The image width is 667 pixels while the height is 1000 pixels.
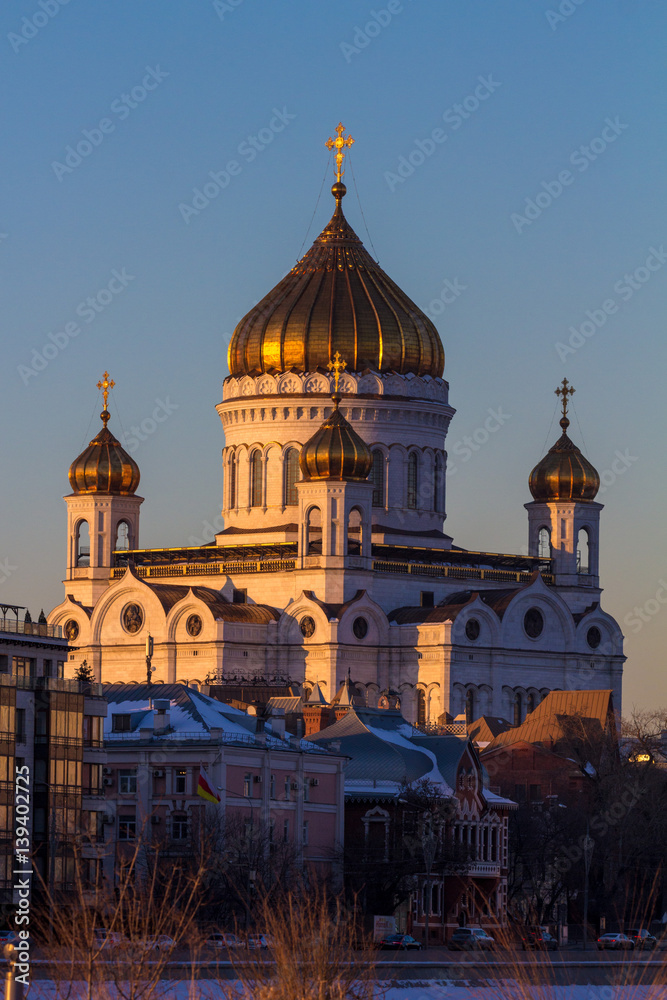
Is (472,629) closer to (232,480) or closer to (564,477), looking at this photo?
(564,477)

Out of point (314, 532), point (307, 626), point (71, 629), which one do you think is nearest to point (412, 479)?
point (314, 532)

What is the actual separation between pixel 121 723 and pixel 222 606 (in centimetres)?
2596

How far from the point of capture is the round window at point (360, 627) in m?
91.4

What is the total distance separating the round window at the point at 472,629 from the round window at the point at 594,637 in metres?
5.50

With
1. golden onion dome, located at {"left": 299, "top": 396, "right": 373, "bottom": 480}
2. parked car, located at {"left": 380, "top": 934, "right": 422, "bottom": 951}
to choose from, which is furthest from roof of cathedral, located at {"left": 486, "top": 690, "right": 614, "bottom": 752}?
parked car, located at {"left": 380, "top": 934, "right": 422, "bottom": 951}

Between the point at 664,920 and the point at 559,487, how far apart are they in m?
31.2

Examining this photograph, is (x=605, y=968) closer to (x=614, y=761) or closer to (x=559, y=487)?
(x=614, y=761)

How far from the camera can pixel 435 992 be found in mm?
47219

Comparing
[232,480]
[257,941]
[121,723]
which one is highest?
[232,480]

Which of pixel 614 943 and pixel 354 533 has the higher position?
pixel 354 533

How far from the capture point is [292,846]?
64125mm

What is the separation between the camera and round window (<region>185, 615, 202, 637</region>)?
92.6 metres

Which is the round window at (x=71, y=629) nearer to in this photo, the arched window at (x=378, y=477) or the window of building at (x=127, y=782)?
the arched window at (x=378, y=477)

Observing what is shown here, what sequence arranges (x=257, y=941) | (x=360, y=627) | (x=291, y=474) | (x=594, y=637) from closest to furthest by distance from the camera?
(x=257, y=941), (x=360, y=627), (x=291, y=474), (x=594, y=637)
